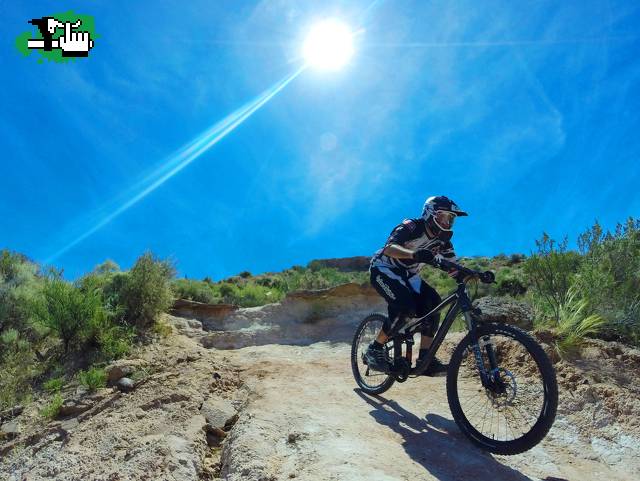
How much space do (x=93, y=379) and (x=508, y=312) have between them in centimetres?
625

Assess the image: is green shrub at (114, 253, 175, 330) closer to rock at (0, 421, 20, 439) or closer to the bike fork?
rock at (0, 421, 20, 439)

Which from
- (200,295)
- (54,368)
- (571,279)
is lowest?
(54,368)

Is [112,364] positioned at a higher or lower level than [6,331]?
lower

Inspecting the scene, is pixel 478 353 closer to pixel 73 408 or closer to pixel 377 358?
pixel 377 358

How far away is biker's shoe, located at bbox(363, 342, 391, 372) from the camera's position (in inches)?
232

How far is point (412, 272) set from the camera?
20.0 feet

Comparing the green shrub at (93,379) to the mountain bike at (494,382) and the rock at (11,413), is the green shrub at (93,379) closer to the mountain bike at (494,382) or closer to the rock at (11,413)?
the rock at (11,413)

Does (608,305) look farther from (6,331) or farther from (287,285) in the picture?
(287,285)

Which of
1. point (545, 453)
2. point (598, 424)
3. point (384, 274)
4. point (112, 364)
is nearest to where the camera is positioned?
point (545, 453)

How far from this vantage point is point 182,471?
422 centimetres

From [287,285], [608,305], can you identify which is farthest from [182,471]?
[287,285]

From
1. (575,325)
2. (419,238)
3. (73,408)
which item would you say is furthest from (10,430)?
(575,325)

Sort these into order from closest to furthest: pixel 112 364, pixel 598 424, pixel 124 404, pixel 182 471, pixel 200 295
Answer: pixel 182 471
pixel 598 424
pixel 124 404
pixel 112 364
pixel 200 295

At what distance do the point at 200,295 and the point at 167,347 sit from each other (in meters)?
6.28
